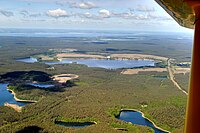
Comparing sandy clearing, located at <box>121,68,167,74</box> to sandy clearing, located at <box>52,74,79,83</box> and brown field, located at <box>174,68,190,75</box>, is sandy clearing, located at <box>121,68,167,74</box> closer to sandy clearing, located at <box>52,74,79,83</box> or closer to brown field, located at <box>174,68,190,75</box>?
brown field, located at <box>174,68,190,75</box>

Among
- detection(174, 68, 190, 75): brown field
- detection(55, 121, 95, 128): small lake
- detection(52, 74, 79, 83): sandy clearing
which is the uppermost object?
detection(174, 68, 190, 75): brown field

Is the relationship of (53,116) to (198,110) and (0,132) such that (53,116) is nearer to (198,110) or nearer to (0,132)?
(0,132)

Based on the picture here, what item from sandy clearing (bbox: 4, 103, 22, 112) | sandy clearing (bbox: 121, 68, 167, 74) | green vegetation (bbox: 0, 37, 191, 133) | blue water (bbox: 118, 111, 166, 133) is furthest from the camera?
sandy clearing (bbox: 121, 68, 167, 74)

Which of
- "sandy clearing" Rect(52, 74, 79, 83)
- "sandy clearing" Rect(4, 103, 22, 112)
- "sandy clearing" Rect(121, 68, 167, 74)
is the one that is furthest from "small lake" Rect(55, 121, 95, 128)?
"sandy clearing" Rect(121, 68, 167, 74)

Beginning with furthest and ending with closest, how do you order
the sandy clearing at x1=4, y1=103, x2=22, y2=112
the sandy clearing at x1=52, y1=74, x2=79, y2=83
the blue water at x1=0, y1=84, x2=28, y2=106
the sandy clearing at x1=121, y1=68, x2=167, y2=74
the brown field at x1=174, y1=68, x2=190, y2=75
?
the sandy clearing at x1=121, y1=68, x2=167, y2=74, the brown field at x1=174, y1=68, x2=190, y2=75, the sandy clearing at x1=52, y1=74, x2=79, y2=83, the blue water at x1=0, y1=84, x2=28, y2=106, the sandy clearing at x1=4, y1=103, x2=22, y2=112

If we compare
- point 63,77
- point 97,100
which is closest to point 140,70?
point 63,77

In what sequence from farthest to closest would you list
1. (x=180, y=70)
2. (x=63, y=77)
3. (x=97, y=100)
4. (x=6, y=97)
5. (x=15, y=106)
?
(x=180, y=70), (x=63, y=77), (x=6, y=97), (x=97, y=100), (x=15, y=106)

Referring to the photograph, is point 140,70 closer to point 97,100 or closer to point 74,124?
point 97,100

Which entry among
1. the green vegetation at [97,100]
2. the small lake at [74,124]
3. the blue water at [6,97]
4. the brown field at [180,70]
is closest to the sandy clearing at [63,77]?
the green vegetation at [97,100]
